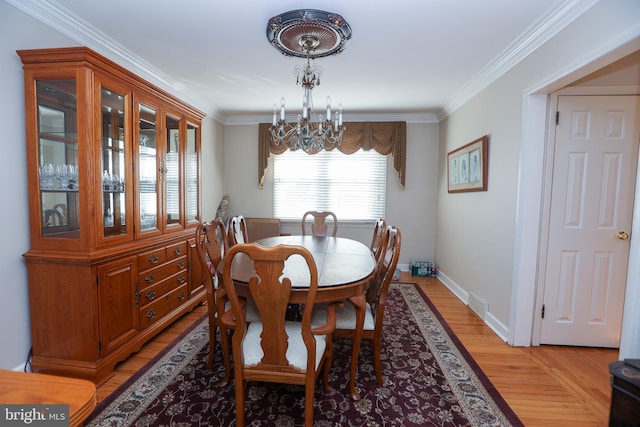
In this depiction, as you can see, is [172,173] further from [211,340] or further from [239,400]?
[239,400]

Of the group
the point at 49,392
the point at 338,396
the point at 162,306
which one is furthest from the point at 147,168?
the point at 338,396

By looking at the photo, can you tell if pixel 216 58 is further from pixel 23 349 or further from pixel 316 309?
pixel 23 349

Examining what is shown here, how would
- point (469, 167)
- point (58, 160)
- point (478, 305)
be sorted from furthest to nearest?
point (469, 167) → point (478, 305) → point (58, 160)

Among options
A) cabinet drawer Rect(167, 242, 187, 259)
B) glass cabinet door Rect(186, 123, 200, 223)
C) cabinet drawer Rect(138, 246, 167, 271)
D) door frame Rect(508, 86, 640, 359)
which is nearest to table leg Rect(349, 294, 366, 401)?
door frame Rect(508, 86, 640, 359)

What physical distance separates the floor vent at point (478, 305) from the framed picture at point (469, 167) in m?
1.12

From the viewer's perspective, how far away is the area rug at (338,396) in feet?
5.42

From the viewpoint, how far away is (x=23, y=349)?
1.93m

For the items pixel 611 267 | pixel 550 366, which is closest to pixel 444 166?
pixel 611 267

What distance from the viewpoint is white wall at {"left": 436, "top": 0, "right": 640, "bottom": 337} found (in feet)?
5.65

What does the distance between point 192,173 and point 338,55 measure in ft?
6.06

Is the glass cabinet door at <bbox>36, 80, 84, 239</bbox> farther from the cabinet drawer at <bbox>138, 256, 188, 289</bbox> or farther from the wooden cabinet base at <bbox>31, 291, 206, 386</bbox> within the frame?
the wooden cabinet base at <bbox>31, 291, 206, 386</bbox>

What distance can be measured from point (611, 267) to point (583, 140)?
3.34ft

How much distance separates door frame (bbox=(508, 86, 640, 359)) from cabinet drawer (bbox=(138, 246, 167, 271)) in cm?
292

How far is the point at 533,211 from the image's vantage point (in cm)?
235
